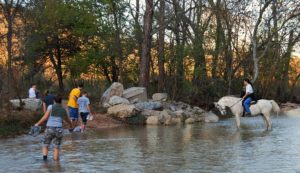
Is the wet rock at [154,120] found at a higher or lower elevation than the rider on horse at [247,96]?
lower

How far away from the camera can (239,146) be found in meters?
17.0

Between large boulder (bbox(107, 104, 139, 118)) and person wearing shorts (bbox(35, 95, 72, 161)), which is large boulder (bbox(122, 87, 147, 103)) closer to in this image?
large boulder (bbox(107, 104, 139, 118))

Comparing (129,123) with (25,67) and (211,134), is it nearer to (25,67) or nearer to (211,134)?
(211,134)

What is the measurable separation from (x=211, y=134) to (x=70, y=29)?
2580 centimetres

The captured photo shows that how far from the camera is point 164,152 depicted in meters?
15.7

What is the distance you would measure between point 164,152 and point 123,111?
12820 mm

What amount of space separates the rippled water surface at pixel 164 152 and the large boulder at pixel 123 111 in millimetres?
5606

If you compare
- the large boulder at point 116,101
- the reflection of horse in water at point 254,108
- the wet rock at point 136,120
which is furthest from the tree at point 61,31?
the reflection of horse in water at point 254,108

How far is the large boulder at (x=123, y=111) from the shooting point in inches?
1113

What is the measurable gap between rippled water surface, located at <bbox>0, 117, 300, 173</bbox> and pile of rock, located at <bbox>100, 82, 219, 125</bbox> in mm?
5596

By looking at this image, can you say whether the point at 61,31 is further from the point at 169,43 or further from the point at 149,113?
the point at 149,113

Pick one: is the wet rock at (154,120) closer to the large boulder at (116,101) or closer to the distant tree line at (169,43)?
the large boulder at (116,101)

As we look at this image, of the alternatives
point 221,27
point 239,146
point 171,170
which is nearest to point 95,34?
point 221,27

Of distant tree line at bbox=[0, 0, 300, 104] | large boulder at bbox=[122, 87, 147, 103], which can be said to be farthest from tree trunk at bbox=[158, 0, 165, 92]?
large boulder at bbox=[122, 87, 147, 103]
